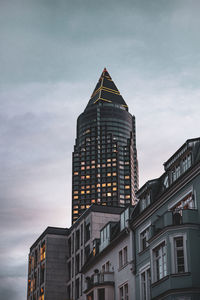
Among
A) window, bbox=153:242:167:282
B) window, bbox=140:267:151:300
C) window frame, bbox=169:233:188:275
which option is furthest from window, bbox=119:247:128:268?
window frame, bbox=169:233:188:275

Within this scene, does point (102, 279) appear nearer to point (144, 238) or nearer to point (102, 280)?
point (102, 280)

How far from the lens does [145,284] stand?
4372cm

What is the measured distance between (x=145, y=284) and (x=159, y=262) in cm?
532

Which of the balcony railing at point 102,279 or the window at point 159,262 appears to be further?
the balcony railing at point 102,279

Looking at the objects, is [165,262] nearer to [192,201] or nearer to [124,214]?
[192,201]

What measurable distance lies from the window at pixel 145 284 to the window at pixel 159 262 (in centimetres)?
296

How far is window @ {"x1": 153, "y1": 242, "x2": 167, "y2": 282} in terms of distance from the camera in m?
37.9

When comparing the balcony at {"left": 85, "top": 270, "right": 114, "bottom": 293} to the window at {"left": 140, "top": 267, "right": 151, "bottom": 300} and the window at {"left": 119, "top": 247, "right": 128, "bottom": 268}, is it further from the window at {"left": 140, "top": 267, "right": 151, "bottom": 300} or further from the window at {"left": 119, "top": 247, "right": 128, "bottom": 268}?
the window at {"left": 140, "top": 267, "right": 151, "bottom": 300}

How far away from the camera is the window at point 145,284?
4272 cm

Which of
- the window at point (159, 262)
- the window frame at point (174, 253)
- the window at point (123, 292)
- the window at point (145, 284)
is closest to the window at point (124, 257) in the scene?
the window at point (123, 292)

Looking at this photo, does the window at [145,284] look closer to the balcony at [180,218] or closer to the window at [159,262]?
the window at [159,262]

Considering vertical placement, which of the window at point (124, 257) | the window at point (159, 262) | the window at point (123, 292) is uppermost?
the window at point (124, 257)

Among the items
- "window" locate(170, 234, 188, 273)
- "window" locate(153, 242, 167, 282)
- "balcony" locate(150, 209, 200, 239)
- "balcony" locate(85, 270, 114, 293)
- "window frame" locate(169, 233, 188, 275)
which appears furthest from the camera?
"balcony" locate(85, 270, 114, 293)

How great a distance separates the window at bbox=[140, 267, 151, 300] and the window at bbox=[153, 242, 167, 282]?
296 cm
